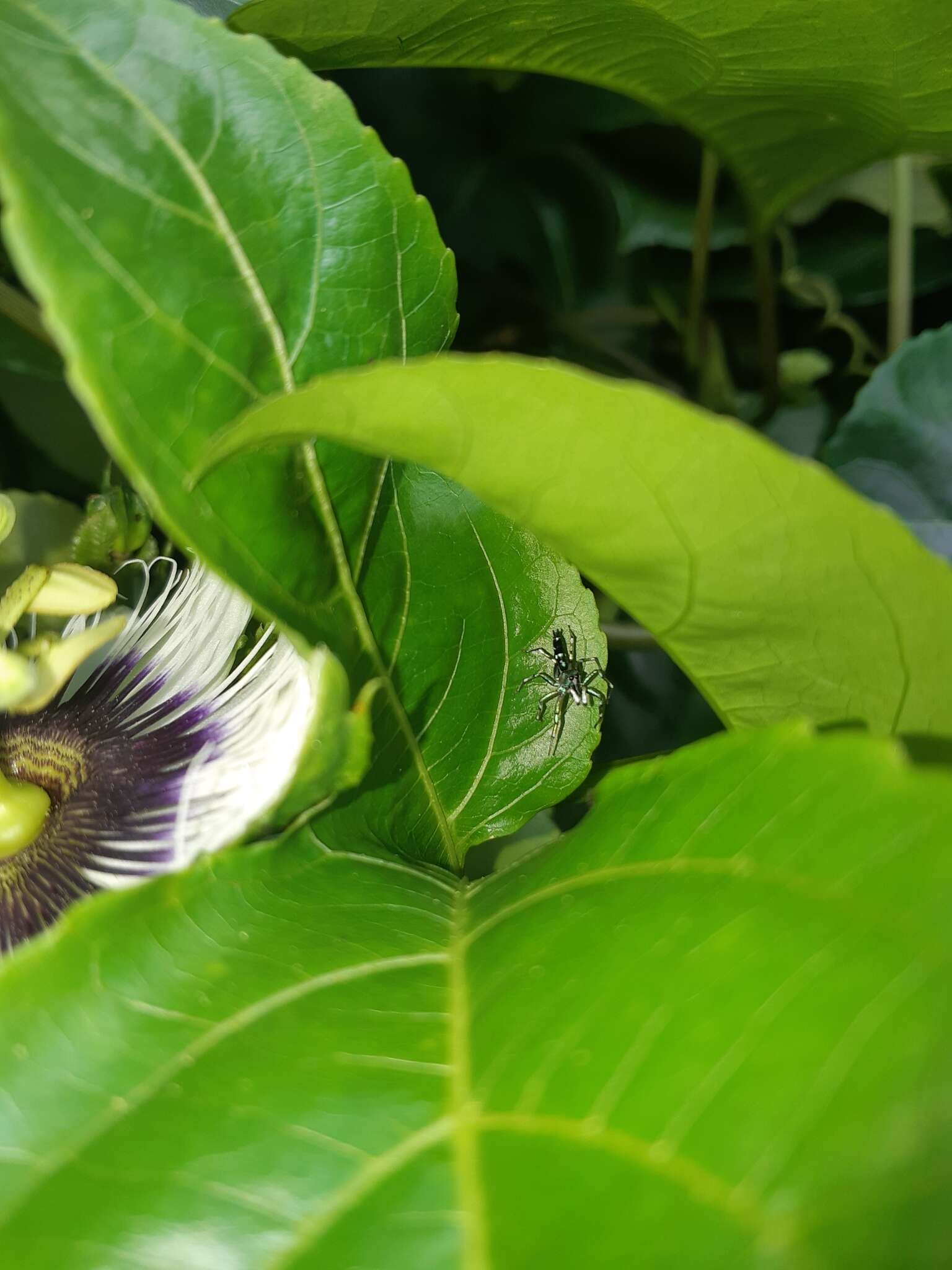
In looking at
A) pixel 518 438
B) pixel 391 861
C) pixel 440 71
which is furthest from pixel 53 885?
pixel 440 71

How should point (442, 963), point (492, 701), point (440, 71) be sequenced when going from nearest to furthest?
point (442, 963), point (492, 701), point (440, 71)

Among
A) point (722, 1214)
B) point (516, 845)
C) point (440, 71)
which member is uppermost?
point (440, 71)

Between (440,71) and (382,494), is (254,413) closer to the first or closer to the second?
(382,494)

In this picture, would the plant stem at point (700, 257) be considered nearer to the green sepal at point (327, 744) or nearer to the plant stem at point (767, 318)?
the plant stem at point (767, 318)

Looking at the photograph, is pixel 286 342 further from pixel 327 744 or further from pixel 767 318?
pixel 767 318

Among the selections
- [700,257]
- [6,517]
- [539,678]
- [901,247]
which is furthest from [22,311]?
[901,247]

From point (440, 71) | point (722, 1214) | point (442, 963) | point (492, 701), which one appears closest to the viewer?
point (722, 1214)

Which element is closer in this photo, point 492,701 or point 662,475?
point 662,475
